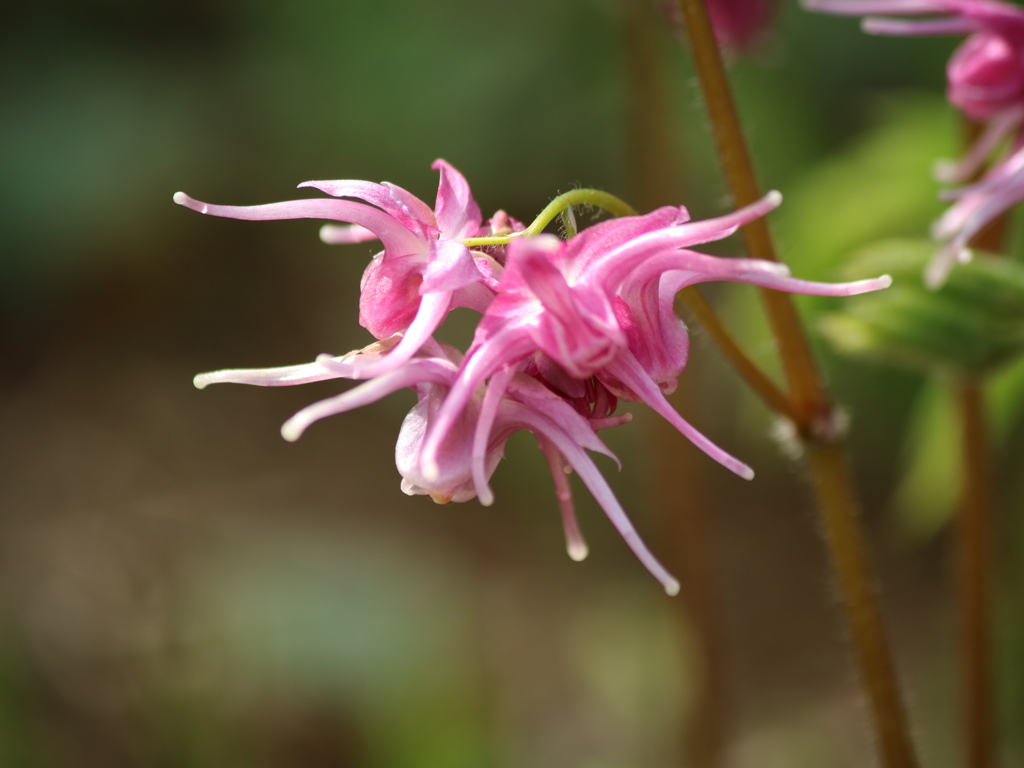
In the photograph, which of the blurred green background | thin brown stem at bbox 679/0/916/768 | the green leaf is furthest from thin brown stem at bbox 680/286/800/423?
the blurred green background

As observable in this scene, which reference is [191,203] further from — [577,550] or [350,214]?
[577,550]

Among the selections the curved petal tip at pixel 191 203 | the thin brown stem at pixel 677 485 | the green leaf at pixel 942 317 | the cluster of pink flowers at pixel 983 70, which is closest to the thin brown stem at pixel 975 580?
the green leaf at pixel 942 317

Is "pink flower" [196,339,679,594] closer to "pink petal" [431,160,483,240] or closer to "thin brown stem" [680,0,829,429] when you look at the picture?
"pink petal" [431,160,483,240]

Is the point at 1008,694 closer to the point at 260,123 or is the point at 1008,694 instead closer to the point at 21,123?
the point at 260,123

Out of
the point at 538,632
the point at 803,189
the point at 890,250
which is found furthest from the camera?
the point at 538,632

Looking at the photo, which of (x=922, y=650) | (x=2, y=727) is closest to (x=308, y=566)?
(x=2, y=727)

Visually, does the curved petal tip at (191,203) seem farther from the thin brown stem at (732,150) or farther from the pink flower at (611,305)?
the thin brown stem at (732,150)

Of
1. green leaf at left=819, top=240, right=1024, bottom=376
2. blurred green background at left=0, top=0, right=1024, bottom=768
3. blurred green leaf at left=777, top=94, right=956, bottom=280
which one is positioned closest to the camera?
green leaf at left=819, top=240, right=1024, bottom=376
